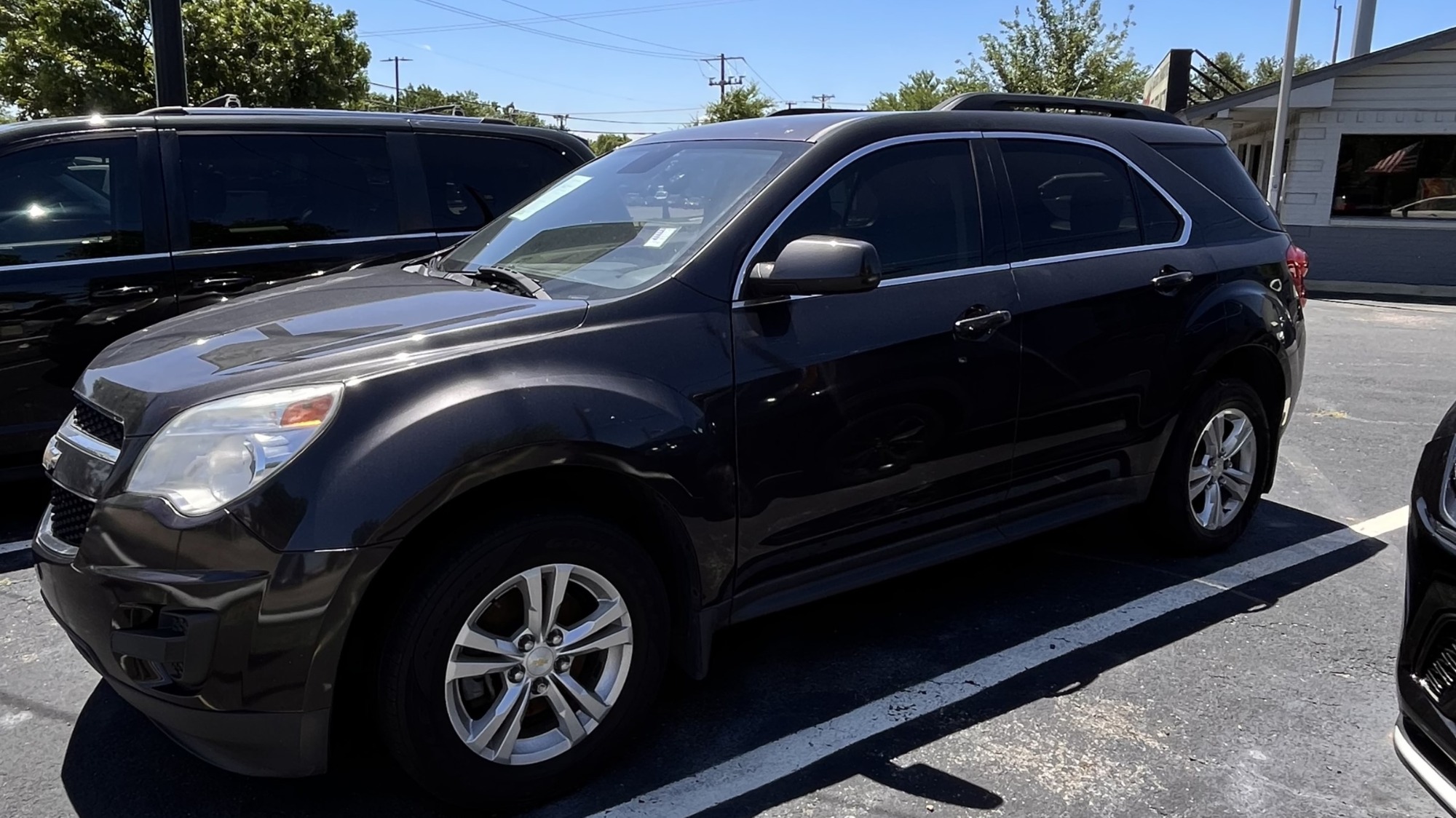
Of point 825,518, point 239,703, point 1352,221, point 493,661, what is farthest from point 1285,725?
point 1352,221

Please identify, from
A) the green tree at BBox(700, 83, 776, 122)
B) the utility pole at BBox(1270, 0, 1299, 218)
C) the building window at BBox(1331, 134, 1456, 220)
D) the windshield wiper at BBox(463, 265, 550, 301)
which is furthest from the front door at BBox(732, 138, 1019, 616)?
the green tree at BBox(700, 83, 776, 122)

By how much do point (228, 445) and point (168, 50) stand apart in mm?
6885

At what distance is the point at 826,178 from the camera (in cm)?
329

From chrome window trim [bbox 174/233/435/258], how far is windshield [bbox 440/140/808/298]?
1667 millimetres

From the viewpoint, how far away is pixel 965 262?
356 centimetres

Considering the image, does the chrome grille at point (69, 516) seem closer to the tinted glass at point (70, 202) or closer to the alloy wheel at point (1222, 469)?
the tinted glass at point (70, 202)

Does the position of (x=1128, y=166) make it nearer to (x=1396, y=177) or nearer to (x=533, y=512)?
(x=533, y=512)

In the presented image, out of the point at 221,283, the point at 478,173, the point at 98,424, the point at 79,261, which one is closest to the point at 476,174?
the point at 478,173

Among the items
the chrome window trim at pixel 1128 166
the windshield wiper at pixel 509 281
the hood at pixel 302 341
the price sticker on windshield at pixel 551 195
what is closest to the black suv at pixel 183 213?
the price sticker on windshield at pixel 551 195

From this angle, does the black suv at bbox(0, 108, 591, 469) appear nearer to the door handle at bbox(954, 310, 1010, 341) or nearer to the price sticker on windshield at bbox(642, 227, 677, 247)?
the price sticker on windshield at bbox(642, 227, 677, 247)

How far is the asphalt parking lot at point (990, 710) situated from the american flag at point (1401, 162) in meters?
14.4

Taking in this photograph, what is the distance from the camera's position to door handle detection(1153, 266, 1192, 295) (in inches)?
158

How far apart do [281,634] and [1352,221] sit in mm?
18304

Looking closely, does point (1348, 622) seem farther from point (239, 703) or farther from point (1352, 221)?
point (1352, 221)
